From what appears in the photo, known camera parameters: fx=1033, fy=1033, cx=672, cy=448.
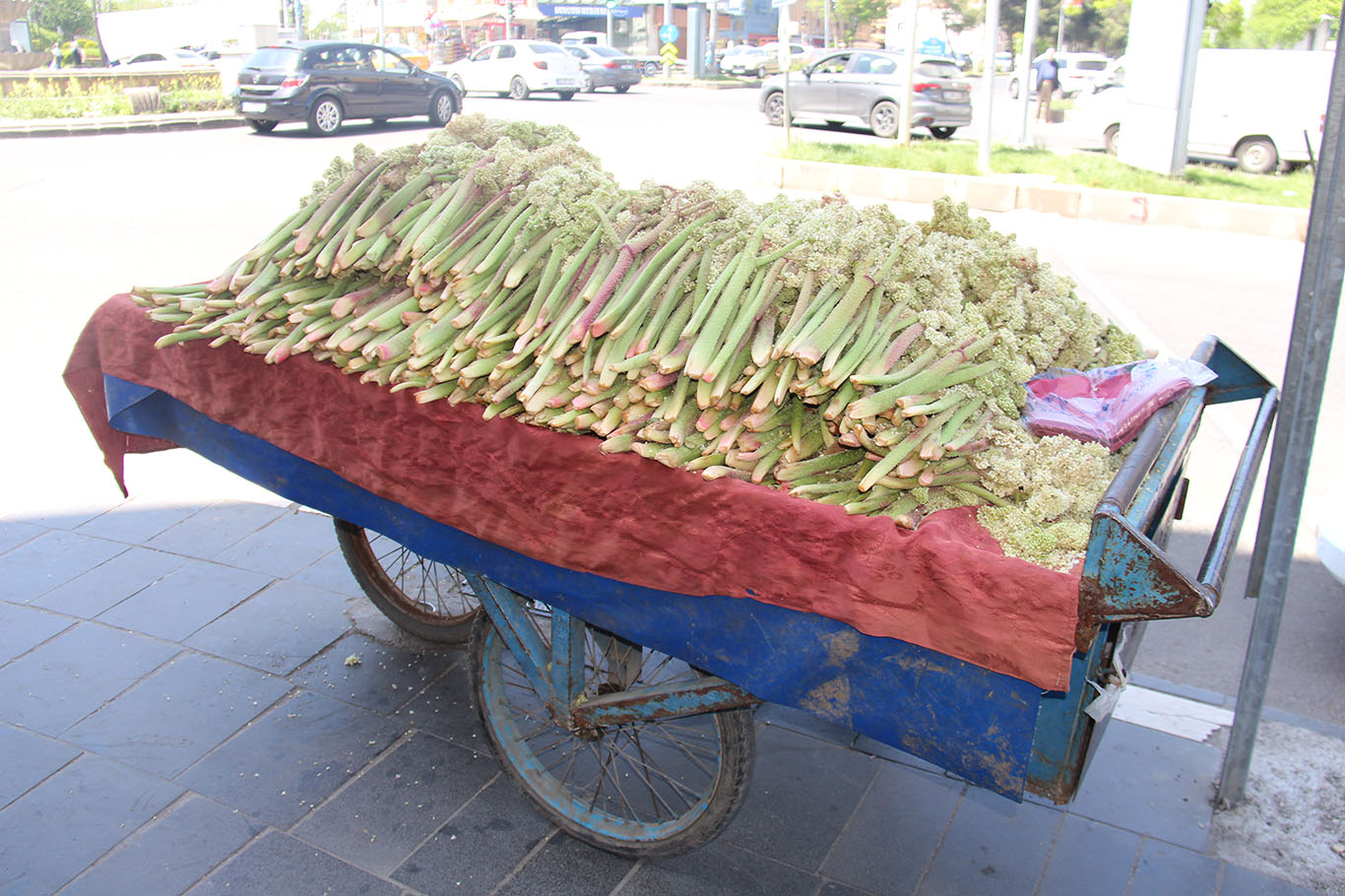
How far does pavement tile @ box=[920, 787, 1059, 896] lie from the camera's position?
2850mm

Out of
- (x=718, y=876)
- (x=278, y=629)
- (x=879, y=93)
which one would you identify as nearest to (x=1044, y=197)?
(x=879, y=93)

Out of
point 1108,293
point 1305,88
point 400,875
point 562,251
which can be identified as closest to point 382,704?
point 400,875

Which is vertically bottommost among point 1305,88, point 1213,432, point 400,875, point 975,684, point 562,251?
point 400,875

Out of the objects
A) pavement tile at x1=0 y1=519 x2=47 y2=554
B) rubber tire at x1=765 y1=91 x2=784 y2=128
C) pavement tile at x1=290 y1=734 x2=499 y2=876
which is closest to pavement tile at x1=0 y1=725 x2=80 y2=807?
pavement tile at x1=290 y1=734 x2=499 y2=876

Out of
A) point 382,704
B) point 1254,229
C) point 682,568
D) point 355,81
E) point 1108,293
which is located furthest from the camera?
point 355,81

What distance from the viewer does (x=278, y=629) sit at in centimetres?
407

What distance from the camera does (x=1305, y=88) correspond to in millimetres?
13055

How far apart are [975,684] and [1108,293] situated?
283 inches

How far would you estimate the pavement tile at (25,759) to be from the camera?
127 inches

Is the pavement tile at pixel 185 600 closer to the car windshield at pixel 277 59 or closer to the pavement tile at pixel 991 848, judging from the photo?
the pavement tile at pixel 991 848

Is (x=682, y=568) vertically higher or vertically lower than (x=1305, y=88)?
lower

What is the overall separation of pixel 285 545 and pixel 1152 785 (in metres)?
3.66

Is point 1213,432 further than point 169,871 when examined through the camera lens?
Yes

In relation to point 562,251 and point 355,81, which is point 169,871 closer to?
point 562,251
